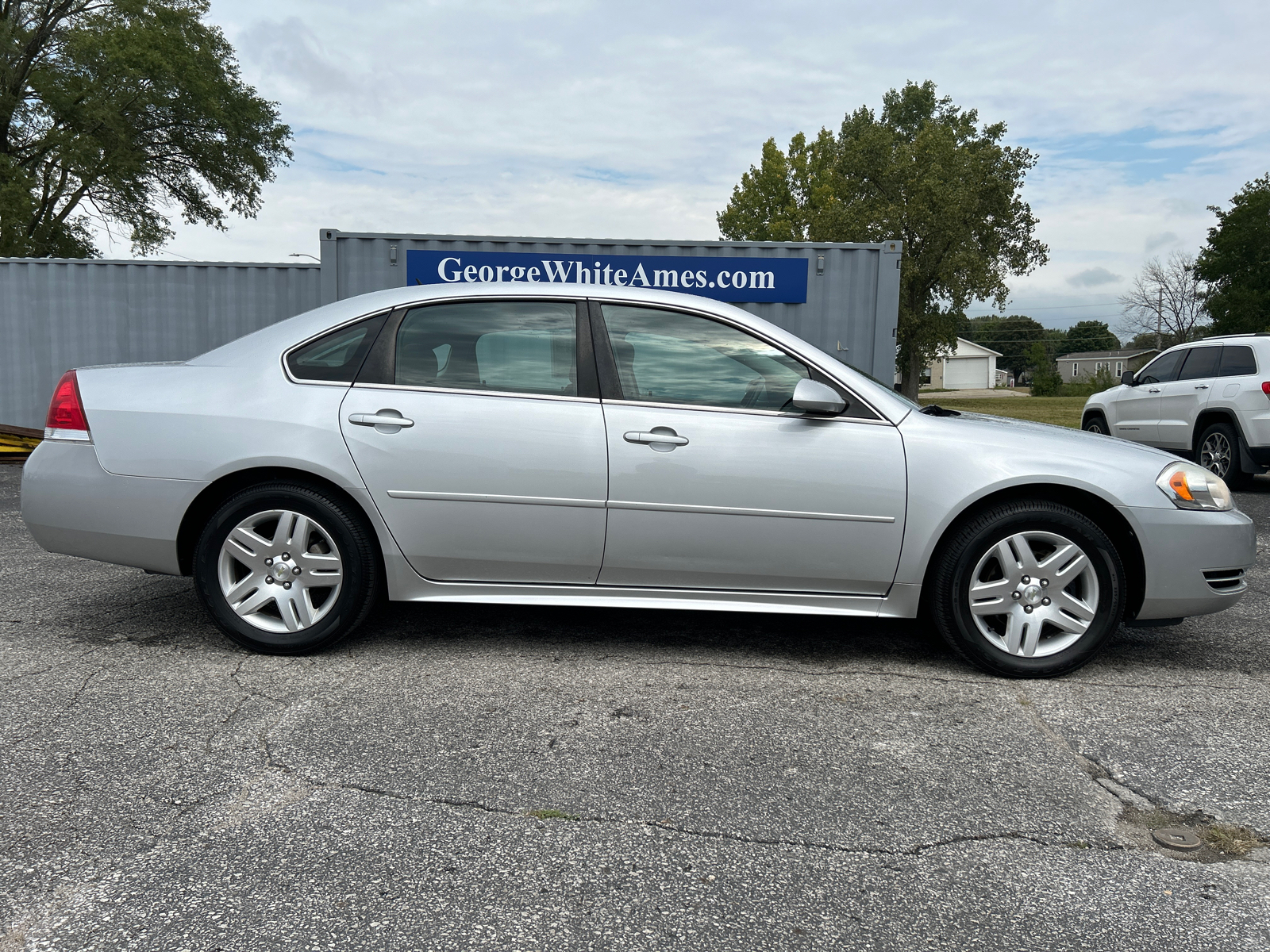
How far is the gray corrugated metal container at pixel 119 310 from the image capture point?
40.3 ft

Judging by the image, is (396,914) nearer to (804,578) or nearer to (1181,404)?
(804,578)

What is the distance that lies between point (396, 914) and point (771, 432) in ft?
7.42

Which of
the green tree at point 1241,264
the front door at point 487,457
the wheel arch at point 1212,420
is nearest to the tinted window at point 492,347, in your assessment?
the front door at point 487,457

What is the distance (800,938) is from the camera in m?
1.97

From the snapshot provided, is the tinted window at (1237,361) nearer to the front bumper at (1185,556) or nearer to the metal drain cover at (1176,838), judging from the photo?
the front bumper at (1185,556)

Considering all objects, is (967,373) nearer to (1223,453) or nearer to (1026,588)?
(1223,453)

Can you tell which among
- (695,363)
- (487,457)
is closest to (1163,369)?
(695,363)

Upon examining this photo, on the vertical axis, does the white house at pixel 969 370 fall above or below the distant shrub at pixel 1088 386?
above

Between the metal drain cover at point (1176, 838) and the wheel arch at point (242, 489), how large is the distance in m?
2.84

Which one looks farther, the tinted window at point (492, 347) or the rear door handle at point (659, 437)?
the tinted window at point (492, 347)

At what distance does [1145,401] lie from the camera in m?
11.4

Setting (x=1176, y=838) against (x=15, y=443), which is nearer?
(x=1176, y=838)

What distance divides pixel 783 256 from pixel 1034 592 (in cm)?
757

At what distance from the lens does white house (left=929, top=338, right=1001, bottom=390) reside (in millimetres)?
116688
